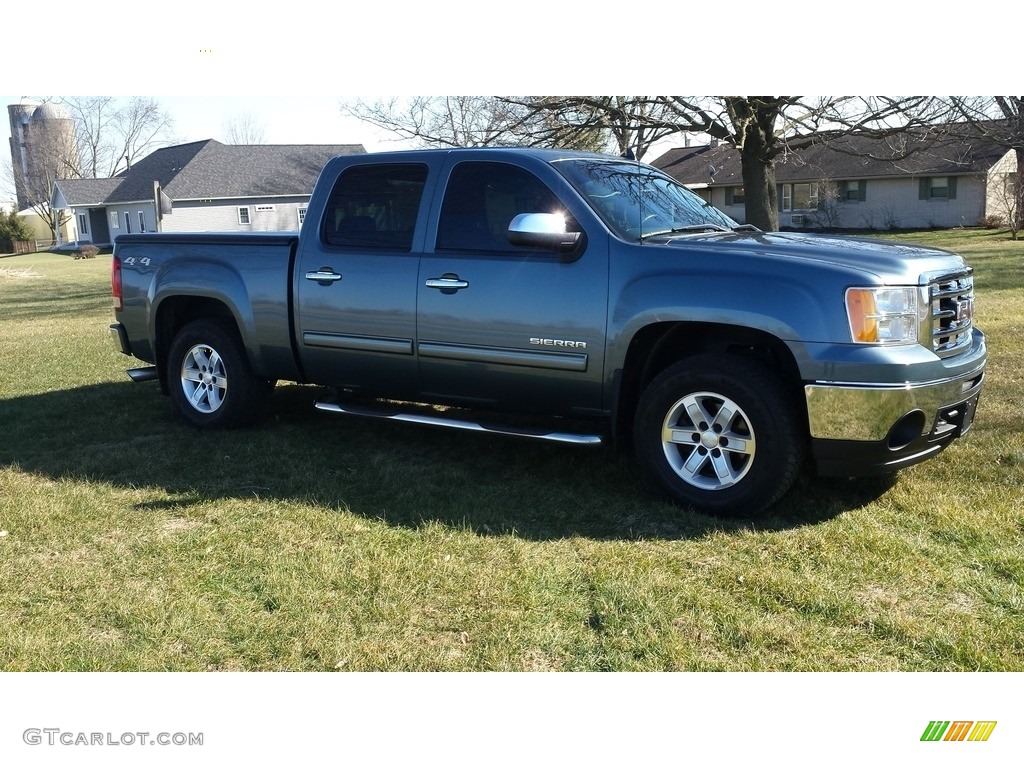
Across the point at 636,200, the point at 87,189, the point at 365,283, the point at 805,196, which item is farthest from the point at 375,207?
the point at 87,189

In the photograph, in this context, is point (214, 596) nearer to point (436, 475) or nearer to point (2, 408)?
point (436, 475)

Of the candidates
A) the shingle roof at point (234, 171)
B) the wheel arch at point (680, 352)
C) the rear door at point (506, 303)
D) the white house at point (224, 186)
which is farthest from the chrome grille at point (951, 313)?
the shingle roof at point (234, 171)

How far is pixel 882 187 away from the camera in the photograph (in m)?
41.3

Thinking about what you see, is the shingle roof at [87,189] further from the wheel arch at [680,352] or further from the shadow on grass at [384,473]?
the wheel arch at [680,352]

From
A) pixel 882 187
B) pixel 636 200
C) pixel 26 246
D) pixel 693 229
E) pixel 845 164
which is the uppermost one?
pixel 845 164

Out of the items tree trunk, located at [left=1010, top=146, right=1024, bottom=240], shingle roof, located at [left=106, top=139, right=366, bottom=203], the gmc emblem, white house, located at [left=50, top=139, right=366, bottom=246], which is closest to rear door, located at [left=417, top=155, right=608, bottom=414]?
the gmc emblem

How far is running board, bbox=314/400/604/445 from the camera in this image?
17.3ft

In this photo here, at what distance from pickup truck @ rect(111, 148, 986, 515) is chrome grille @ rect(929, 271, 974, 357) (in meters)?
0.02

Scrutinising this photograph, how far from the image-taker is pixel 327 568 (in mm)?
4449

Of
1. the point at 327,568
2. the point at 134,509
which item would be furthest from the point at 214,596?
the point at 134,509

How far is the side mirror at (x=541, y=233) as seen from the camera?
5219 mm

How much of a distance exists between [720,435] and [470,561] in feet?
4.97

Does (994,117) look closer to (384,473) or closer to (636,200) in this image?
(636,200)

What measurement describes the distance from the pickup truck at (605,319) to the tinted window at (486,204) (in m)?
0.01
